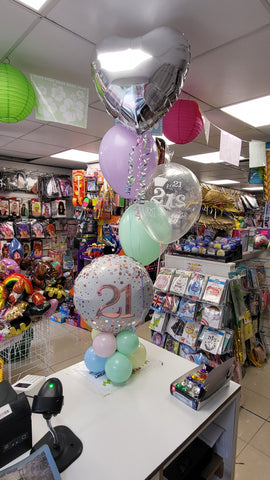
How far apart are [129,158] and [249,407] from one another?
2388mm

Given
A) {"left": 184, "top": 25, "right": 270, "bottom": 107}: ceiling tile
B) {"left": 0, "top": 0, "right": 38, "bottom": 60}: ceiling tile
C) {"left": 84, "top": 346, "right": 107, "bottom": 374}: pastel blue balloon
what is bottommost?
→ {"left": 84, "top": 346, "right": 107, "bottom": 374}: pastel blue balloon

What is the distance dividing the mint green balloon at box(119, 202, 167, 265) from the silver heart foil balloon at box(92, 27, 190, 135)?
495mm

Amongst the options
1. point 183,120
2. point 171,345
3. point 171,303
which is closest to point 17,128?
point 183,120

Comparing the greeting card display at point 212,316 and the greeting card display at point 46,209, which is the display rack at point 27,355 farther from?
the greeting card display at point 46,209

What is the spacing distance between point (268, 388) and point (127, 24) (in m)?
3.13

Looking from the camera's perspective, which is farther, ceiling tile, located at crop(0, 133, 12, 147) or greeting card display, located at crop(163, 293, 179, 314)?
ceiling tile, located at crop(0, 133, 12, 147)

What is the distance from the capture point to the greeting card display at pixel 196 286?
2.29 metres

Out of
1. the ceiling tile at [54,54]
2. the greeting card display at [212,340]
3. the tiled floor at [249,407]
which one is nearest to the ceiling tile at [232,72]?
the ceiling tile at [54,54]

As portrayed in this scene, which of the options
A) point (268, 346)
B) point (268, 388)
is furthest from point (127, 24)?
point (268, 346)

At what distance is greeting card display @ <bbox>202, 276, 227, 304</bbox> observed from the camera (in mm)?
2168

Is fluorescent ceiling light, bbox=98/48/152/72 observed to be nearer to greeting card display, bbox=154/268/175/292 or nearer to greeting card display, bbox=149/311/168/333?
greeting card display, bbox=154/268/175/292

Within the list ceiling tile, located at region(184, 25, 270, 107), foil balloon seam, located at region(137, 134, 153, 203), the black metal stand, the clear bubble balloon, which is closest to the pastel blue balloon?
the black metal stand

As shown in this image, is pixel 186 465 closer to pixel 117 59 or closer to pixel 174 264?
pixel 174 264

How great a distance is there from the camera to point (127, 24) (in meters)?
1.28
